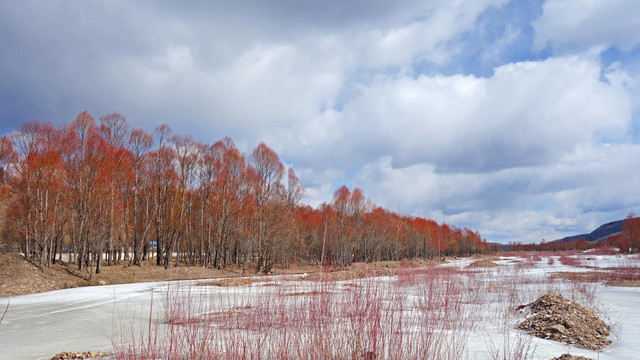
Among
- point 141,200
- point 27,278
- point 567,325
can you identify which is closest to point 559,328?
point 567,325

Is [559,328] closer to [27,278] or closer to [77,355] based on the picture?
[77,355]

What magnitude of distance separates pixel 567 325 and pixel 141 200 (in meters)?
43.1

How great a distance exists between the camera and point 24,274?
22.7 meters

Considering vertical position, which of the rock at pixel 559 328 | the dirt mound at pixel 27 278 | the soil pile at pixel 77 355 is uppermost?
the rock at pixel 559 328

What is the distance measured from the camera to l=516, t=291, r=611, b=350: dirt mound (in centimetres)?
870

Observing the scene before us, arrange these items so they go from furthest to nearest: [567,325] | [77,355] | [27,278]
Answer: [27,278] < [567,325] < [77,355]

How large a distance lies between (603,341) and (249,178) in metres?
35.8

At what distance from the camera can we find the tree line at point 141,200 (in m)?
26.5

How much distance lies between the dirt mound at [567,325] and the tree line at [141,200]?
321 inches

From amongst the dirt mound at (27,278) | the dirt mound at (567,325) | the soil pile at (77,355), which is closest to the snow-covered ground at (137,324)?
the dirt mound at (567,325)

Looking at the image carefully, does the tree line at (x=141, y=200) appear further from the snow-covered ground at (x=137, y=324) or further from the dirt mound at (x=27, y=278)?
the snow-covered ground at (x=137, y=324)

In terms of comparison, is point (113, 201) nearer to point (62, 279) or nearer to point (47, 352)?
point (62, 279)

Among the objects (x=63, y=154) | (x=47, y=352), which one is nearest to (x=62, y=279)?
(x=63, y=154)

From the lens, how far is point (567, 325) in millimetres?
9312
